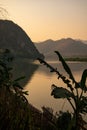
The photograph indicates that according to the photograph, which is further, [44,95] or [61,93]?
[44,95]

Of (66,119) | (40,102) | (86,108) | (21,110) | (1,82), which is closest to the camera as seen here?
(21,110)

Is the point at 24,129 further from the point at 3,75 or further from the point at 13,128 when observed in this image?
the point at 3,75

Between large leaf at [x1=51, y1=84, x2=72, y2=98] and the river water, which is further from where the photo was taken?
the river water

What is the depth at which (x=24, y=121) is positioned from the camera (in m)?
4.08

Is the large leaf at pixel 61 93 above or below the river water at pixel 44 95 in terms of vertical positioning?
above

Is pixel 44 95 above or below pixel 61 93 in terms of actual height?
below

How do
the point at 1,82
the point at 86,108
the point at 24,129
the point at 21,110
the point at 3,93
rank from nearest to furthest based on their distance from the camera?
the point at 24,129, the point at 21,110, the point at 86,108, the point at 3,93, the point at 1,82

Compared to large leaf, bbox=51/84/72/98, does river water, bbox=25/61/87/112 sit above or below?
below

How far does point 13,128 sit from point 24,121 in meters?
0.18

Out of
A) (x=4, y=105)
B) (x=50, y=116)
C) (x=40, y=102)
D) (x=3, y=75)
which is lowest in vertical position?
(x=40, y=102)

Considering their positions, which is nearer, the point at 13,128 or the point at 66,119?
the point at 13,128

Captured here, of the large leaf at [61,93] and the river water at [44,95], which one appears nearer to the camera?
the large leaf at [61,93]

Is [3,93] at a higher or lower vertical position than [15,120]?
lower

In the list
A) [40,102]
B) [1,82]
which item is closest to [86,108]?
[1,82]
